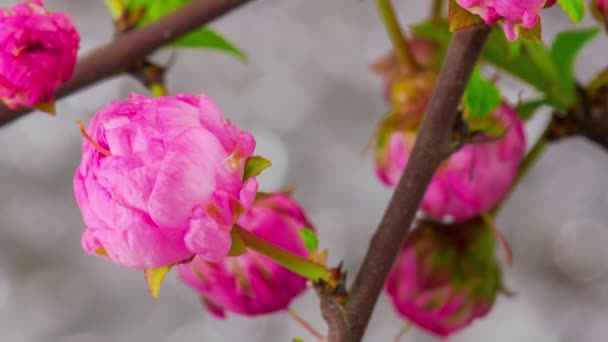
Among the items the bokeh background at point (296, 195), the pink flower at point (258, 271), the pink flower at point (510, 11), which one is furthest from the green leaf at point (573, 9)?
the bokeh background at point (296, 195)

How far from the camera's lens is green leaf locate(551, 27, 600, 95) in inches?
12.4

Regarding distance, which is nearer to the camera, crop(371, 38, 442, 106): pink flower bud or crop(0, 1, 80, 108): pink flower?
crop(0, 1, 80, 108): pink flower

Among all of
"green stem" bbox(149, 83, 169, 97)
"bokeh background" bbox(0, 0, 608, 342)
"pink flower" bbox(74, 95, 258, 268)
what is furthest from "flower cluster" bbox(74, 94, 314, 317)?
"bokeh background" bbox(0, 0, 608, 342)

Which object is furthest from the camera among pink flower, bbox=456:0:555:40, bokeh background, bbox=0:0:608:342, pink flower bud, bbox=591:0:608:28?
bokeh background, bbox=0:0:608:342

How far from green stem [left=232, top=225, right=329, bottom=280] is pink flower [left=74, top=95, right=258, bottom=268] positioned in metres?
0.01

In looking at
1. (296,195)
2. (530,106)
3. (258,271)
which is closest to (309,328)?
(258,271)

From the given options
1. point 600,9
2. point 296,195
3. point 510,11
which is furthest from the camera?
point 296,195

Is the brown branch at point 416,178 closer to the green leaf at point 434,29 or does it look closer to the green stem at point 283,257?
the green stem at point 283,257

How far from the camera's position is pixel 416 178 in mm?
A: 201

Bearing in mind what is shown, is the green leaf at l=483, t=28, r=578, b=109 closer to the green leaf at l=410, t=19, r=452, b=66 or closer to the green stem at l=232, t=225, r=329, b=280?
the green leaf at l=410, t=19, r=452, b=66

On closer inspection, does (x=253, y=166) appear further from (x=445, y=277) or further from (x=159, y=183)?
(x=445, y=277)

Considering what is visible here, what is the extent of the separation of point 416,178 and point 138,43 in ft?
0.39

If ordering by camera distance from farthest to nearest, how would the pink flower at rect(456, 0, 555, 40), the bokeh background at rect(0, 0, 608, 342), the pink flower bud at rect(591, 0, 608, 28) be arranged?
the bokeh background at rect(0, 0, 608, 342) < the pink flower bud at rect(591, 0, 608, 28) < the pink flower at rect(456, 0, 555, 40)

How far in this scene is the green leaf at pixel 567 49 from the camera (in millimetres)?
316
